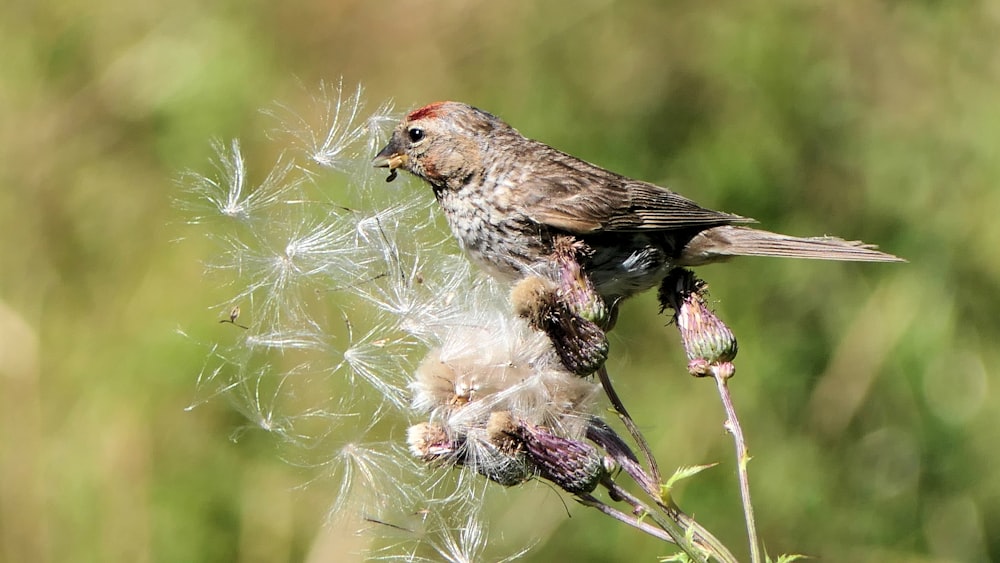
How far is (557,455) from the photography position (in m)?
3.15

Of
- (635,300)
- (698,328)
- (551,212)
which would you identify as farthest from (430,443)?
(635,300)

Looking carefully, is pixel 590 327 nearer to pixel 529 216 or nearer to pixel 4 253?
pixel 529 216

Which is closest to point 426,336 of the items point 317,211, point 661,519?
point 317,211

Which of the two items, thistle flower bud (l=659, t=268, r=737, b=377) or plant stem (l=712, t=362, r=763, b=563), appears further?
thistle flower bud (l=659, t=268, r=737, b=377)

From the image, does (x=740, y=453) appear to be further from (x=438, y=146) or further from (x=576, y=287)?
(x=438, y=146)

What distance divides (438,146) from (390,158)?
0.62 feet

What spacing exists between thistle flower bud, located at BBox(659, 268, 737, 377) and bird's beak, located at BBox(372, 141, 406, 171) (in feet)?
3.65

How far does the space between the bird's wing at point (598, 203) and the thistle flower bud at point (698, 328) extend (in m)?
0.48

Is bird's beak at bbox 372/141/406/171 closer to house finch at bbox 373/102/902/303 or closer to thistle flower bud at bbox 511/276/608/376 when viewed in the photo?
house finch at bbox 373/102/902/303

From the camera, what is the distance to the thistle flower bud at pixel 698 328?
3436 mm

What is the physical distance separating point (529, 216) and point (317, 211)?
28.5 inches

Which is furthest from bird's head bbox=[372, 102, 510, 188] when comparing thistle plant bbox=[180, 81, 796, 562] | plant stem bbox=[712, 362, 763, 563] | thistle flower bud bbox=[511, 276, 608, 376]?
plant stem bbox=[712, 362, 763, 563]

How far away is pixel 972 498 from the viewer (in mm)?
5566

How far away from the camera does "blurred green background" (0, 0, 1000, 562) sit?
565cm
